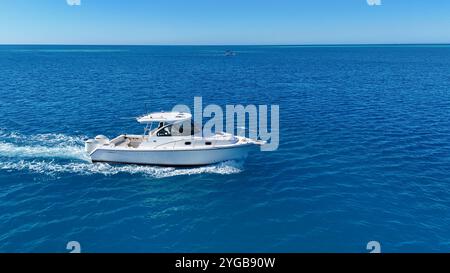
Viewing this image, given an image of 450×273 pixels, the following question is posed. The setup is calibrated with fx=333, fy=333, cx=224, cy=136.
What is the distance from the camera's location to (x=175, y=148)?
1170 inches

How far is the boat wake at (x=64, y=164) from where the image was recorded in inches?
1153

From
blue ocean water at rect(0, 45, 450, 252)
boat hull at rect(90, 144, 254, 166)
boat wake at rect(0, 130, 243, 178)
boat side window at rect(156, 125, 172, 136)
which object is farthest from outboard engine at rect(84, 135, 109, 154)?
boat side window at rect(156, 125, 172, 136)

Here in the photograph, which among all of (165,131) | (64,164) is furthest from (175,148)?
(64,164)

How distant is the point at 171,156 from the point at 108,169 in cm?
577

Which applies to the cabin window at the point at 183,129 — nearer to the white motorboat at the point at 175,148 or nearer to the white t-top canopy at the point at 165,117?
the white motorboat at the point at 175,148

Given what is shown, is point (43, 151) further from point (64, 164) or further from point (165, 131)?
point (165, 131)

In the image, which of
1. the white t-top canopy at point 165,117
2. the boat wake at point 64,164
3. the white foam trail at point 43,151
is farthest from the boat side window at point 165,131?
the white foam trail at point 43,151

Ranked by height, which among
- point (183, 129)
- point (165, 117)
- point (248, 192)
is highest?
point (165, 117)

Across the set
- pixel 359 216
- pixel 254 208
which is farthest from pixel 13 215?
pixel 359 216

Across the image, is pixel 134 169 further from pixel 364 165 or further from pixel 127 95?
pixel 127 95

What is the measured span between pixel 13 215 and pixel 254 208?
16.4 m

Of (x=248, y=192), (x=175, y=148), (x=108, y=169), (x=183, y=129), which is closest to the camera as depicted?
(x=248, y=192)

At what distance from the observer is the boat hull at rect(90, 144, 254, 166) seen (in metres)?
29.8

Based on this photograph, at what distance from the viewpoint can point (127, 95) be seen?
217 ft
